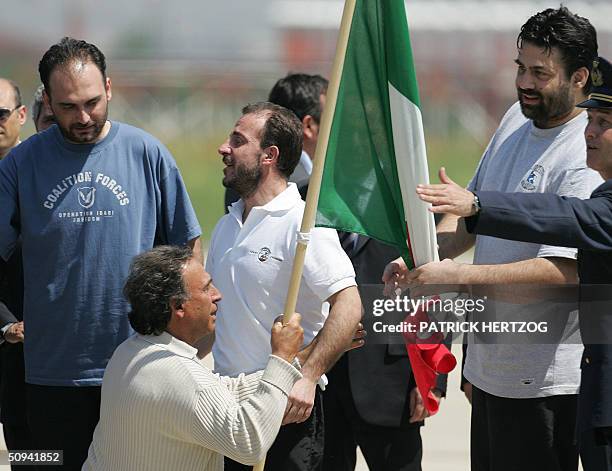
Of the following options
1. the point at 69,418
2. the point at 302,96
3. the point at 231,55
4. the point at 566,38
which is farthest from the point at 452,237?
the point at 231,55

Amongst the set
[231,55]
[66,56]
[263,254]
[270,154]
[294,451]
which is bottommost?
[294,451]

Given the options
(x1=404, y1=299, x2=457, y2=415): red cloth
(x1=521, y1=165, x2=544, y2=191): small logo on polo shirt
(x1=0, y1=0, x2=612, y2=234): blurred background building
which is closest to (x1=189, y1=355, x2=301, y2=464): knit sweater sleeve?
(x1=404, y1=299, x2=457, y2=415): red cloth

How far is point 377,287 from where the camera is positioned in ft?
16.0

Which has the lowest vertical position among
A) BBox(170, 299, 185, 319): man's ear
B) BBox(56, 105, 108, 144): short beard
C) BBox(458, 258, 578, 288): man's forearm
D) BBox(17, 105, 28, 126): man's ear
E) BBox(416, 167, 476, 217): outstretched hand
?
BBox(170, 299, 185, 319): man's ear

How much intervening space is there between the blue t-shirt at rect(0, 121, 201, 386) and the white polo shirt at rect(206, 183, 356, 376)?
0.41 meters

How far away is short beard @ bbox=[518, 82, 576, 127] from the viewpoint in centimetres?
448

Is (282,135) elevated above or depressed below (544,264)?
above

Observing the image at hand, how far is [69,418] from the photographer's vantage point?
15.3 feet

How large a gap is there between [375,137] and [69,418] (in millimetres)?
1632

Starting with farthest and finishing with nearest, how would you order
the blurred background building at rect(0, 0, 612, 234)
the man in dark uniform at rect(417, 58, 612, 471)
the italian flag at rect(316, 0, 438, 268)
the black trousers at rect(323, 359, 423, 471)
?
the blurred background building at rect(0, 0, 612, 234) < the black trousers at rect(323, 359, 423, 471) < the italian flag at rect(316, 0, 438, 268) < the man in dark uniform at rect(417, 58, 612, 471)

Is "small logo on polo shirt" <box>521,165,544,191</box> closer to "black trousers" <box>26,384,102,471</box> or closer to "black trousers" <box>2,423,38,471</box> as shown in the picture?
"black trousers" <box>26,384,102,471</box>

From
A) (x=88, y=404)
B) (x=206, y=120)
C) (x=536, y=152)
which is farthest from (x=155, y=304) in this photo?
(x=206, y=120)

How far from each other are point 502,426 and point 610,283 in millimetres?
886

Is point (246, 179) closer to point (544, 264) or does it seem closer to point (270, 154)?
point (270, 154)
